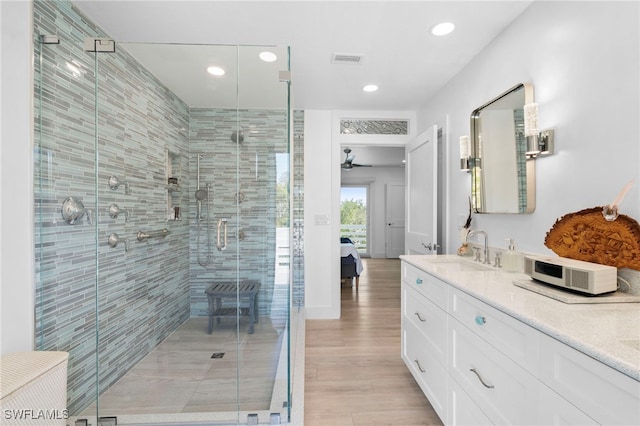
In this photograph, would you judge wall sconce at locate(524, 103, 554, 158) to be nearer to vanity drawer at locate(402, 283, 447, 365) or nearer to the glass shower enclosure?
vanity drawer at locate(402, 283, 447, 365)

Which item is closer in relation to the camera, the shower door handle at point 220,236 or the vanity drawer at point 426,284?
the vanity drawer at point 426,284

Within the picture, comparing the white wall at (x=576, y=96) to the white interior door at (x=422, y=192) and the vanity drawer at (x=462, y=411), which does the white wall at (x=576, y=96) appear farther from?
the vanity drawer at (x=462, y=411)

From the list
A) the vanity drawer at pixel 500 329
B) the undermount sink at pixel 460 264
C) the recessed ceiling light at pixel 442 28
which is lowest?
the vanity drawer at pixel 500 329

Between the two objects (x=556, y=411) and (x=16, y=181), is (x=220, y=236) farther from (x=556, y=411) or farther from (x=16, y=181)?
(x=556, y=411)

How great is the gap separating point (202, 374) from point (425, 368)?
54.0 inches

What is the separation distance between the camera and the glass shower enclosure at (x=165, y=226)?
1657 millimetres

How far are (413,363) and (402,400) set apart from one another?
0.77 ft

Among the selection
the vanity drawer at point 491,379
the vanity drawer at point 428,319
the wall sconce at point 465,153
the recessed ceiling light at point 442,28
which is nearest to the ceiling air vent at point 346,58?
the recessed ceiling light at point 442,28

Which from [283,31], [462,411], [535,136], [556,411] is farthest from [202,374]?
[535,136]

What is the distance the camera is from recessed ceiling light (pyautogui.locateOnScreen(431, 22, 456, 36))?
1.87m

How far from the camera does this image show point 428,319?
1771mm

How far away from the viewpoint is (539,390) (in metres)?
0.93
